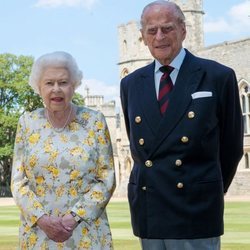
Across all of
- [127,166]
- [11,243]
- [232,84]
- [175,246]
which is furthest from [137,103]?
[127,166]

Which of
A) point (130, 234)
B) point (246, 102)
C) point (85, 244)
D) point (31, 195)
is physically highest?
point (31, 195)

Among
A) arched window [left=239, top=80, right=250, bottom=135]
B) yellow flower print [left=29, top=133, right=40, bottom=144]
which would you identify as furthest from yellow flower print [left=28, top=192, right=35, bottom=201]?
arched window [left=239, top=80, right=250, bottom=135]

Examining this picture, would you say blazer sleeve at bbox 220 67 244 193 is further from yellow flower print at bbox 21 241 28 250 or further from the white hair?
yellow flower print at bbox 21 241 28 250

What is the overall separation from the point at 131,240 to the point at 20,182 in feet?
22.6

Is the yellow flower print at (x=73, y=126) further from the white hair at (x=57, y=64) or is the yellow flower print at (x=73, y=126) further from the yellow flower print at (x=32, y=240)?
the yellow flower print at (x=32, y=240)

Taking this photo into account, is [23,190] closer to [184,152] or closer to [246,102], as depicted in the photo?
[184,152]

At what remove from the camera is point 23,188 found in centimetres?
496

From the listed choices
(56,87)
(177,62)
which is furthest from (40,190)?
(177,62)

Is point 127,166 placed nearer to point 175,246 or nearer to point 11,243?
point 11,243

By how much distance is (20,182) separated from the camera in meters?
4.99

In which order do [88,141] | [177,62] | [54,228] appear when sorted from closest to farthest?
[177,62], [54,228], [88,141]

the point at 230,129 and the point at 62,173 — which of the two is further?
the point at 62,173

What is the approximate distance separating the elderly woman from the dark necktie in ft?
2.18

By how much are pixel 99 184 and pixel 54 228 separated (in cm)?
43
